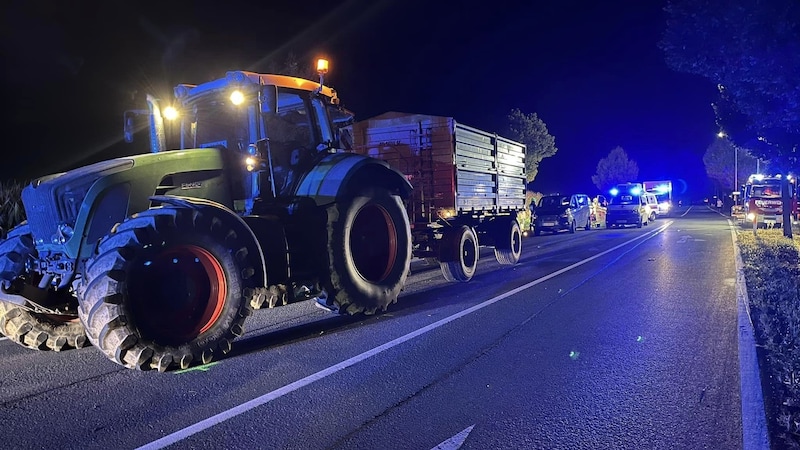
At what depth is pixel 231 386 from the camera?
4.75m

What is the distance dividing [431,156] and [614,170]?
6056 centimetres

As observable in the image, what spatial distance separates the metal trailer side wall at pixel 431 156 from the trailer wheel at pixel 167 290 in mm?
4972

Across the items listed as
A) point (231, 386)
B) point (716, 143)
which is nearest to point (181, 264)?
point (231, 386)

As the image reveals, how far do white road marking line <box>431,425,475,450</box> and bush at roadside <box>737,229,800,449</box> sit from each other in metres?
1.99

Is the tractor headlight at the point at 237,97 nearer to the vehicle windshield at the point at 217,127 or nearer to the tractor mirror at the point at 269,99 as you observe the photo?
the vehicle windshield at the point at 217,127

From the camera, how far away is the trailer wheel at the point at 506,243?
1290cm

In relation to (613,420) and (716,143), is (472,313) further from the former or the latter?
(716,143)

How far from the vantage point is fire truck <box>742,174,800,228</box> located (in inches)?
904

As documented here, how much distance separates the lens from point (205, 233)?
5.20 m

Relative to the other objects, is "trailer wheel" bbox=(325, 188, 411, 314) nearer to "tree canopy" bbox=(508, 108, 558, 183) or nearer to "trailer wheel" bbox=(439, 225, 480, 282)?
"trailer wheel" bbox=(439, 225, 480, 282)

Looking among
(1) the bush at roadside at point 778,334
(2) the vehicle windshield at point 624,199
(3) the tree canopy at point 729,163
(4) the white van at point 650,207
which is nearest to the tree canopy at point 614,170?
(3) the tree canopy at point 729,163

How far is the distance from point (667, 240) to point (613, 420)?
17.2 m

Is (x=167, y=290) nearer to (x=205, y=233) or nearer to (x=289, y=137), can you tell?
(x=205, y=233)

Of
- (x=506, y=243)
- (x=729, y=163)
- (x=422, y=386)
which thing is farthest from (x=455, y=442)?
(x=729, y=163)
